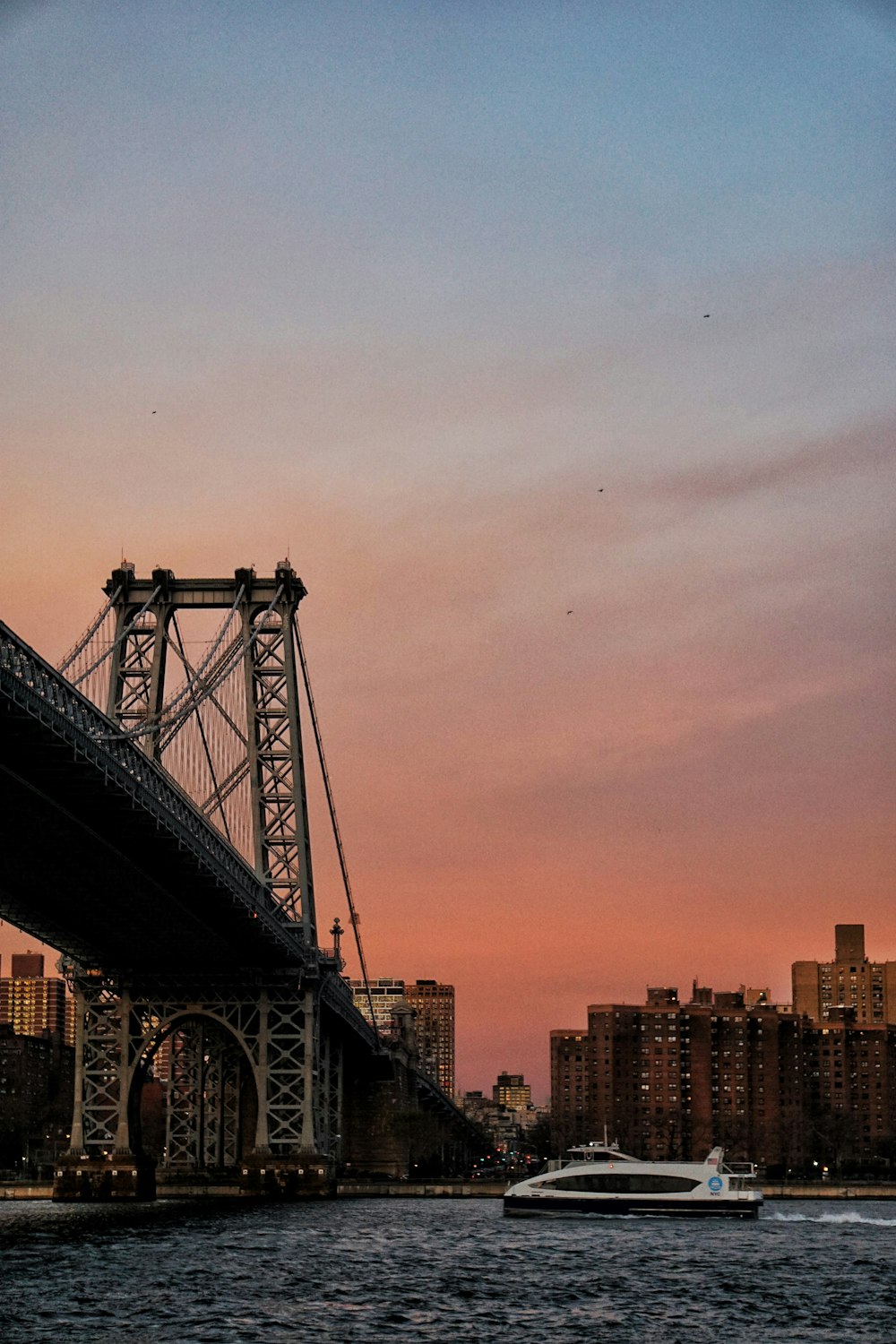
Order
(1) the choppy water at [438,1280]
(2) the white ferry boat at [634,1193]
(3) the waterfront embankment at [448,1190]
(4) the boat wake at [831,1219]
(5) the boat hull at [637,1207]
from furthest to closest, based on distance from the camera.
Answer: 1. (3) the waterfront embankment at [448,1190]
2. (4) the boat wake at [831,1219]
3. (2) the white ferry boat at [634,1193]
4. (5) the boat hull at [637,1207]
5. (1) the choppy water at [438,1280]

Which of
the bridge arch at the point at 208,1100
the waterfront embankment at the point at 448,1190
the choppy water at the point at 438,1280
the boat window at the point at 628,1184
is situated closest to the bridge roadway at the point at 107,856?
the bridge arch at the point at 208,1100

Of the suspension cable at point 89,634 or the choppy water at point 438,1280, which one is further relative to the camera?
the suspension cable at point 89,634

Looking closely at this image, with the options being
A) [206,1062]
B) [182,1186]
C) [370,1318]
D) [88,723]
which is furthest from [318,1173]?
[370,1318]

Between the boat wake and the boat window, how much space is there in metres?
4.03

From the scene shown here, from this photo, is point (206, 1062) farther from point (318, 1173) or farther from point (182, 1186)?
point (318, 1173)

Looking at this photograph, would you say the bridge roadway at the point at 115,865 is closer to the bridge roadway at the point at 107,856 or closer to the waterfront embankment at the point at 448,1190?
the bridge roadway at the point at 107,856

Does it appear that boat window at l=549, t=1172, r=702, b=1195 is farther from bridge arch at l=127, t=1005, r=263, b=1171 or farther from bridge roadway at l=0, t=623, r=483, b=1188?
bridge arch at l=127, t=1005, r=263, b=1171

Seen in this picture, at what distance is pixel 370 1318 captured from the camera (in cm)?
4244

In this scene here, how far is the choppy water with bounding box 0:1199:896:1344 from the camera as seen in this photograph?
40.6 m

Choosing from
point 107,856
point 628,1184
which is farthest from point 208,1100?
point 107,856

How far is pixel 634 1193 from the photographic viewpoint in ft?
255

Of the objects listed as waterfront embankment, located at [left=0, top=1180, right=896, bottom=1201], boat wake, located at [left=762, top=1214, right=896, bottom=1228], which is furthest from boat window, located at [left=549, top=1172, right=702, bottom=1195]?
waterfront embankment, located at [left=0, top=1180, right=896, bottom=1201]

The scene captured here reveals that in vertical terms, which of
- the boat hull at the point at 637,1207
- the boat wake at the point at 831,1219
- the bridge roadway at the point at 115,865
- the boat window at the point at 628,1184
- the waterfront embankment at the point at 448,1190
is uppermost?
the bridge roadway at the point at 115,865

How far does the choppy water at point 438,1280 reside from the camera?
133 feet
